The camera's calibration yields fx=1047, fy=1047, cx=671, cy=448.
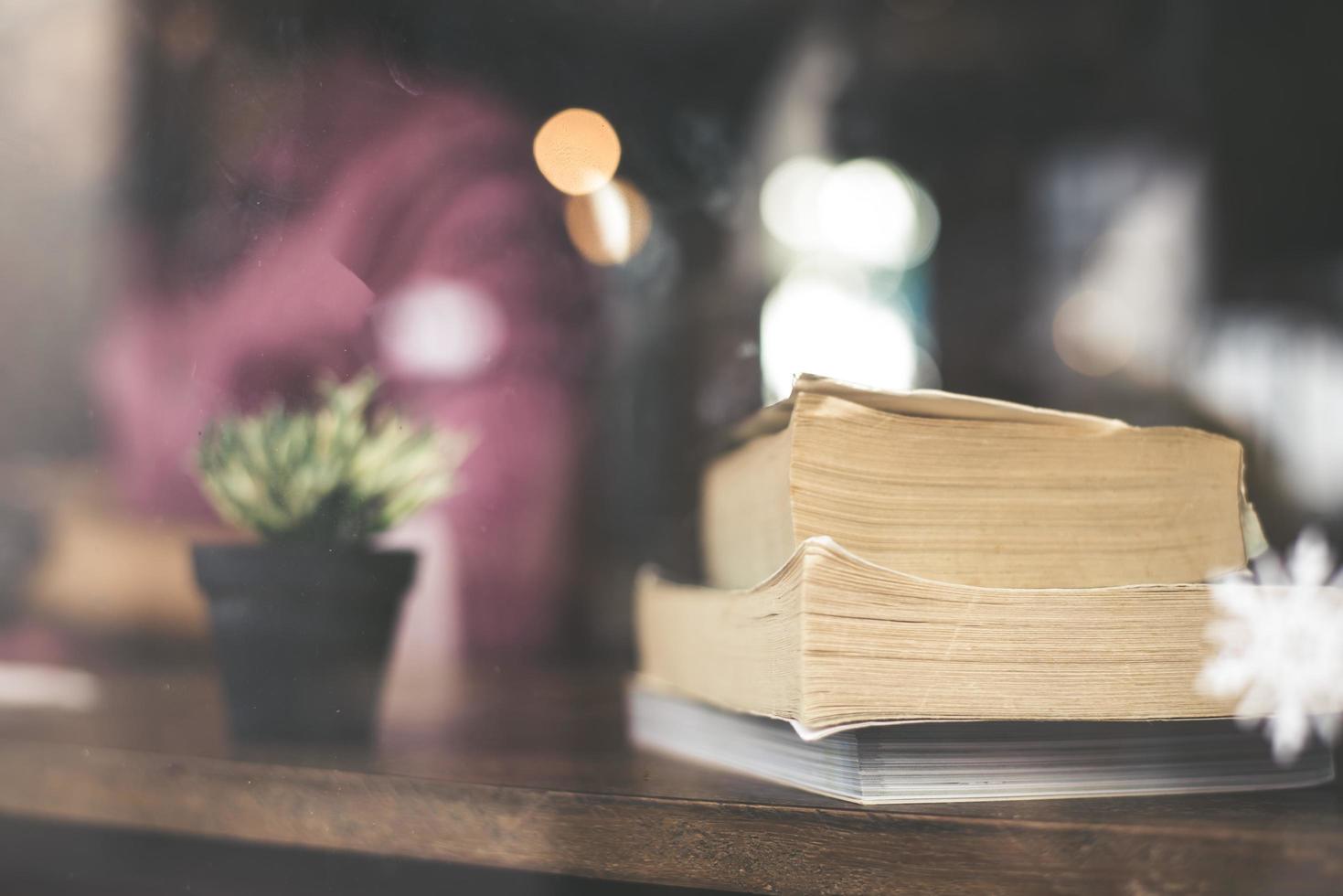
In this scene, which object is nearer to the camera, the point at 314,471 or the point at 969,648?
the point at 969,648

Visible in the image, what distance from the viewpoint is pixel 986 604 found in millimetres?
293

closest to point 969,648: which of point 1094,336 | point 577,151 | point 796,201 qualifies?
point 577,151

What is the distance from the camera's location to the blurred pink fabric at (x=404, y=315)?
1.41ft

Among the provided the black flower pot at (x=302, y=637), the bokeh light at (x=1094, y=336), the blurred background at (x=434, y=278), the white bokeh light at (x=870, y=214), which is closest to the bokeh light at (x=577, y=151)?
the blurred background at (x=434, y=278)

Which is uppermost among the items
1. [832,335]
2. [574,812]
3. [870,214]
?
[870,214]

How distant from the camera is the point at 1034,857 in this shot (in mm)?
280

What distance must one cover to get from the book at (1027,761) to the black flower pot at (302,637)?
0.17m

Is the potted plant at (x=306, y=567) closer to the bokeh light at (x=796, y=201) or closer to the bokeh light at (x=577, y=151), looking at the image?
the bokeh light at (x=577, y=151)

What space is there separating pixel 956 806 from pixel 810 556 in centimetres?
9

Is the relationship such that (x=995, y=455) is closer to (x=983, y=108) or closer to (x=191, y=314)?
(x=191, y=314)

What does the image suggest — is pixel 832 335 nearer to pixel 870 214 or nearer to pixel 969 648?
pixel 969 648

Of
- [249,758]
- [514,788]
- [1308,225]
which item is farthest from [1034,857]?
[1308,225]

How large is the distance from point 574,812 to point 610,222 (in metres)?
0.40

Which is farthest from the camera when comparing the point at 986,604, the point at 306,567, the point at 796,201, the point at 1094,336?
the point at 1094,336
